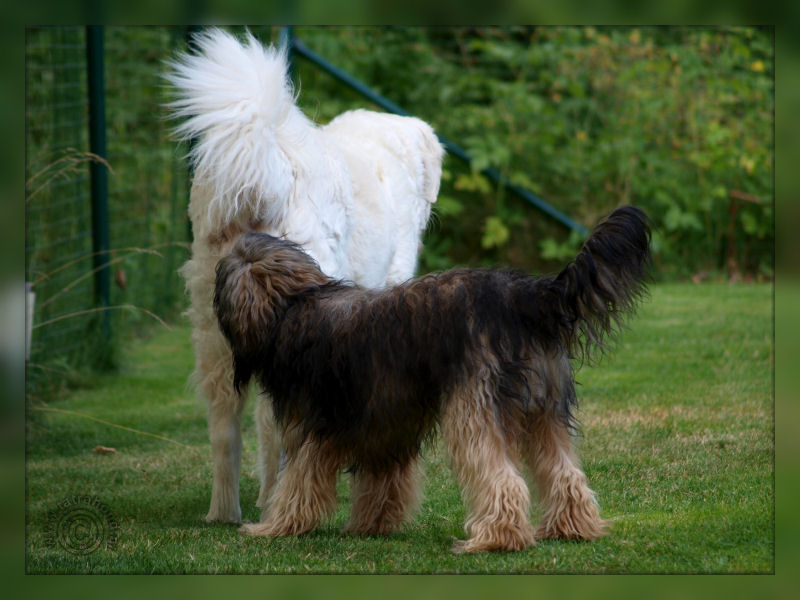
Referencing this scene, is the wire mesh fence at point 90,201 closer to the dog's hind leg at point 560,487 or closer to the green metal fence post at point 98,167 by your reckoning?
the green metal fence post at point 98,167

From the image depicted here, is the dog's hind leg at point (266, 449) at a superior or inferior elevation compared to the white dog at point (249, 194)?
inferior

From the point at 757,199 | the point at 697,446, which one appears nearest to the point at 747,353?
the point at 697,446

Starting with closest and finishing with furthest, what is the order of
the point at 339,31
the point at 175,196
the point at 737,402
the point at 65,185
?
the point at 737,402 < the point at 65,185 < the point at 175,196 < the point at 339,31

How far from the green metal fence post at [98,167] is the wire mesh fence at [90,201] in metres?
0.06

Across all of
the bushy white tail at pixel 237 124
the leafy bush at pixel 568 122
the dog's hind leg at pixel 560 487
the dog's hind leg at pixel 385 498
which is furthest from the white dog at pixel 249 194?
the leafy bush at pixel 568 122

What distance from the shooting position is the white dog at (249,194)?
14.6 ft

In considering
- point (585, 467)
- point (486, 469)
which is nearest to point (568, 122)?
point (585, 467)

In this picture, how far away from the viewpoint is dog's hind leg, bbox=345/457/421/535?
440 centimetres

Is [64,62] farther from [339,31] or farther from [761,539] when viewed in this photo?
[761,539]

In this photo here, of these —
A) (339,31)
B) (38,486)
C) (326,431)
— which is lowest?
(38,486)

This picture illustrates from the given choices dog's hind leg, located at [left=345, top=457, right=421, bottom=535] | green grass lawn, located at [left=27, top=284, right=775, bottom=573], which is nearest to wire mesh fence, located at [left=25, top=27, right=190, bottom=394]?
green grass lawn, located at [left=27, top=284, right=775, bottom=573]

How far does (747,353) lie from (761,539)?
373 cm

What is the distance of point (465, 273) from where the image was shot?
405cm

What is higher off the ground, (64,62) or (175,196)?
(64,62)
